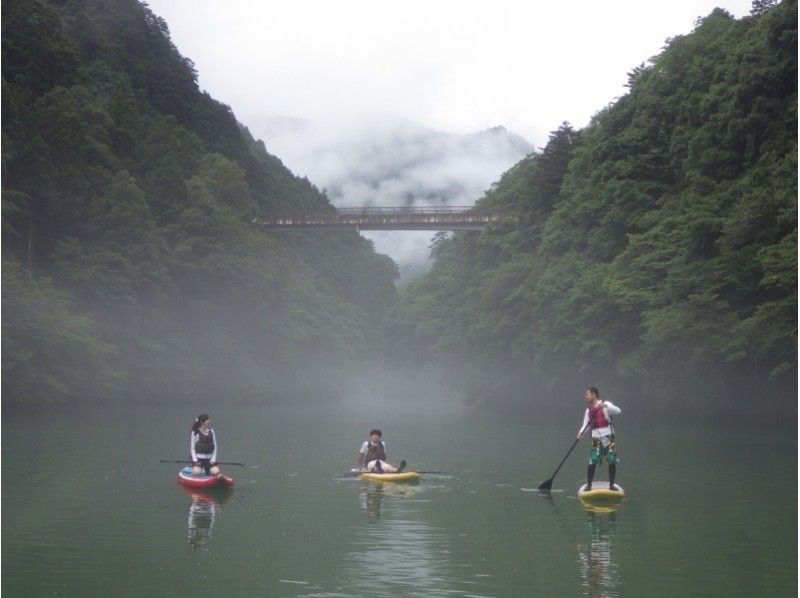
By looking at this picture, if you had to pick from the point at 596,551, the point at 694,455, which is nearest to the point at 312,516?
the point at 596,551

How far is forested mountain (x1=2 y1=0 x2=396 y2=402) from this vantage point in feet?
165

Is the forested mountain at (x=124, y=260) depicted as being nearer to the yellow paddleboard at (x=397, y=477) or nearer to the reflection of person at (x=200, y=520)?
the yellow paddleboard at (x=397, y=477)

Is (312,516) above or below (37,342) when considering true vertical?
below

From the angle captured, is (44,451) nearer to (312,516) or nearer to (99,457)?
(99,457)

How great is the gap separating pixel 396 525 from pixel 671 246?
27.6m

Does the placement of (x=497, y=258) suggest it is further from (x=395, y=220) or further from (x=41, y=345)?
(x=41, y=345)

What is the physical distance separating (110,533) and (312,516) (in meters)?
3.50

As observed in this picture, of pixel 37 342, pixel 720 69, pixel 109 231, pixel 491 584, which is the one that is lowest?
pixel 491 584

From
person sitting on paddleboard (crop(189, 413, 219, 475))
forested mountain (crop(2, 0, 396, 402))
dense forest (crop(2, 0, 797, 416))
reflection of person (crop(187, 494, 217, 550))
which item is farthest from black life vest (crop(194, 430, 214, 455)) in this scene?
forested mountain (crop(2, 0, 396, 402))

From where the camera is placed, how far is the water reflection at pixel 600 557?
13.9 metres

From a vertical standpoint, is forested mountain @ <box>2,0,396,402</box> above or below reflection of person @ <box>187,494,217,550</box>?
Result: above

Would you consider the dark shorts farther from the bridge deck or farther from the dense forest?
the bridge deck

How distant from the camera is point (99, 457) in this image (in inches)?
1160

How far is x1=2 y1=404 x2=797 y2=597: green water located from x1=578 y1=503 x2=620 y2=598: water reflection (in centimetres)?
4
